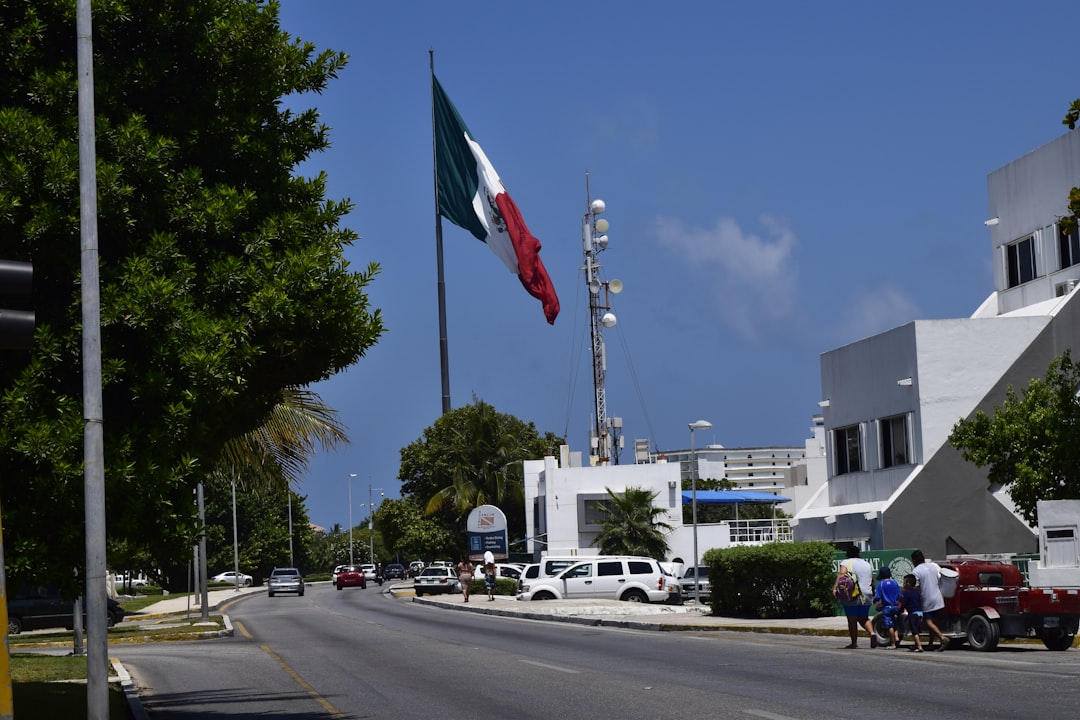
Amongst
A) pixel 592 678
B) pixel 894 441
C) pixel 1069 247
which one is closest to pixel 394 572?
pixel 894 441

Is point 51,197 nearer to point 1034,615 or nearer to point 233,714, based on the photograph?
point 233,714

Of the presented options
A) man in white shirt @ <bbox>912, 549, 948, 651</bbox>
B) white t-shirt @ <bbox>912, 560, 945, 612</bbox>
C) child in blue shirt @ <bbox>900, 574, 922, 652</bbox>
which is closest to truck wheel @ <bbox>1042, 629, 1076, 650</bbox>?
man in white shirt @ <bbox>912, 549, 948, 651</bbox>

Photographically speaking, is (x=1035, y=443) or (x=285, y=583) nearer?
(x=1035, y=443)

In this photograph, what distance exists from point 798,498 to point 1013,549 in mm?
49329

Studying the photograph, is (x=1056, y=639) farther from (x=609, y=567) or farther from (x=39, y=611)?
(x=39, y=611)

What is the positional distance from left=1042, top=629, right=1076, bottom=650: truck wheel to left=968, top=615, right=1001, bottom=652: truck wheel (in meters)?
0.74

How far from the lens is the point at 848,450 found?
39.0 meters

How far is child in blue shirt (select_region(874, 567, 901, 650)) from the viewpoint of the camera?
2302 cm

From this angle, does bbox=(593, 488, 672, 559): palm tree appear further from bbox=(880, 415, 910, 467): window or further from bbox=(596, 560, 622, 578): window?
bbox=(880, 415, 910, 467): window

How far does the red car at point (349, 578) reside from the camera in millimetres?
87912

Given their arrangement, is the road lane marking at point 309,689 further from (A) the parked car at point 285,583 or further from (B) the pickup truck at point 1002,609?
Answer: (A) the parked car at point 285,583

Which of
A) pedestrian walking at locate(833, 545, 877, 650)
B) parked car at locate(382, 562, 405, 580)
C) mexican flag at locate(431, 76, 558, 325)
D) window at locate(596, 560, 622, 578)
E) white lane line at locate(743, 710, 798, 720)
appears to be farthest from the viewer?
parked car at locate(382, 562, 405, 580)

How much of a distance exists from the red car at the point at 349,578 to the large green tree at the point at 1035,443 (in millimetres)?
64213

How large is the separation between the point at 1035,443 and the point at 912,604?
270 inches
